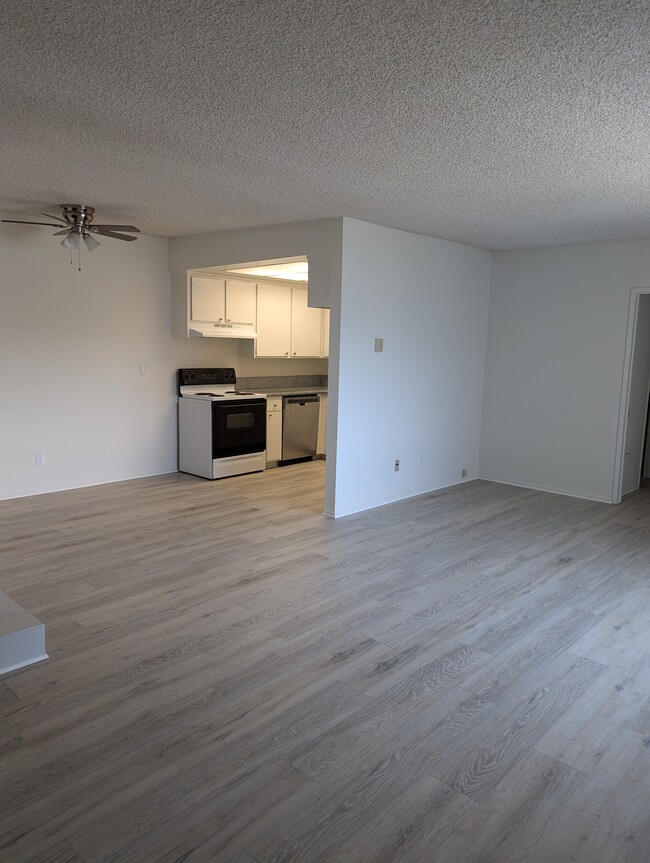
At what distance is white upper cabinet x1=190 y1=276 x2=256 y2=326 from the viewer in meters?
6.45

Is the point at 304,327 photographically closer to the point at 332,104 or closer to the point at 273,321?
the point at 273,321

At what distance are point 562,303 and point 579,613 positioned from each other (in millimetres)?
3586

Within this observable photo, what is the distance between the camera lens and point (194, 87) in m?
2.39

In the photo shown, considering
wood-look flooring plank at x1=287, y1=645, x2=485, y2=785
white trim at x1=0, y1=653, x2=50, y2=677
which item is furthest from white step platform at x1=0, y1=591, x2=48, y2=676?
wood-look flooring plank at x1=287, y1=645, x2=485, y2=785

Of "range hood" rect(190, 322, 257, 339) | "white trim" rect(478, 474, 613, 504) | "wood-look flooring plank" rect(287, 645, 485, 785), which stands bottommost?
"wood-look flooring plank" rect(287, 645, 485, 785)

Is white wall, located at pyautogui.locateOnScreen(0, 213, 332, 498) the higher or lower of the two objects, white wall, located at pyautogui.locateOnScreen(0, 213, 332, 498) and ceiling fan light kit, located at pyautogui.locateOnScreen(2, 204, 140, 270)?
the lower

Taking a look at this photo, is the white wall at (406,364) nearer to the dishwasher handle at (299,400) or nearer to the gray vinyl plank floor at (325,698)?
the gray vinyl plank floor at (325,698)

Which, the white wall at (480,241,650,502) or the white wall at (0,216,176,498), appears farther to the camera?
the white wall at (480,241,650,502)

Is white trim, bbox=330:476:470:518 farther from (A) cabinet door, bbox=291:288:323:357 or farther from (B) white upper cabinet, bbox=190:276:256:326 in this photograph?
(B) white upper cabinet, bbox=190:276:256:326

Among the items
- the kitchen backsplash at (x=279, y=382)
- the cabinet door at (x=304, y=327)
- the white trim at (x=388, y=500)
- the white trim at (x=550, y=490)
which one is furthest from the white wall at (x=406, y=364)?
the kitchen backsplash at (x=279, y=382)

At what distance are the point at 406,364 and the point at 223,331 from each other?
2.21 meters

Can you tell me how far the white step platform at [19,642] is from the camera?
2.71 m

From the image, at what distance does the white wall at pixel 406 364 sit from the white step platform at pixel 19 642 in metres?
2.79

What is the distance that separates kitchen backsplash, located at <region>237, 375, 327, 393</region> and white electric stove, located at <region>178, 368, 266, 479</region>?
1.80 feet
